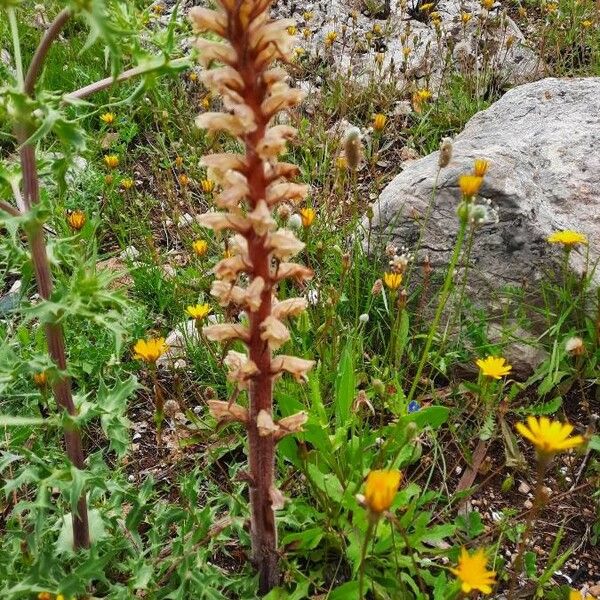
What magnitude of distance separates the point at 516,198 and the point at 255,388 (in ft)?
5.59

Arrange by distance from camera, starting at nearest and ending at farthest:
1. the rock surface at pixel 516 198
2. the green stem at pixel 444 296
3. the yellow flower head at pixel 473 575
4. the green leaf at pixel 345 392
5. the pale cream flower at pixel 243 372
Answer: the yellow flower head at pixel 473 575 < the pale cream flower at pixel 243 372 < the green stem at pixel 444 296 < the green leaf at pixel 345 392 < the rock surface at pixel 516 198

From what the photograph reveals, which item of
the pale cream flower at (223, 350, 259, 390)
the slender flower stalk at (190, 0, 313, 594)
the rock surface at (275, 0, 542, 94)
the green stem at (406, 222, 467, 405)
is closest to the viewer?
the slender flower stalk at (190, 0, 313, 594)

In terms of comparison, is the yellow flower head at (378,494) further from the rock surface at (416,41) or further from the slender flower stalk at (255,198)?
the rock surface at (416,41)

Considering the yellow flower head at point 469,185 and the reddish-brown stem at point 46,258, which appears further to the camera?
the yellow flower head at point 469,185

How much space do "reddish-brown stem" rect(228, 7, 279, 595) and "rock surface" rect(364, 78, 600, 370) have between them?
4.86 ft

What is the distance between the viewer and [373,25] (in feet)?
18.5

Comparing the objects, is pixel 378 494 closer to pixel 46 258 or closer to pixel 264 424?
pixel 264 424

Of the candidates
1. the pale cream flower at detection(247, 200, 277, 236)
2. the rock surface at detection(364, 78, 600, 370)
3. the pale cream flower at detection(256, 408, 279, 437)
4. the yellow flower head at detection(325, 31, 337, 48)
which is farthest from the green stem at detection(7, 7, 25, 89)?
the yellow flower head at detection(325, 31, 337, 48)

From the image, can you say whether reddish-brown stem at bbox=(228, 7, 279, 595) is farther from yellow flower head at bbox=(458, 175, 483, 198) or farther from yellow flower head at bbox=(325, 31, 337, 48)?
yellow flower head at bbox=(325, 31, 337, 48)

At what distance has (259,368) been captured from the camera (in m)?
1.68

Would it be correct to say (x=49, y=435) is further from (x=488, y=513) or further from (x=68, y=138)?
(x=488, y=513)

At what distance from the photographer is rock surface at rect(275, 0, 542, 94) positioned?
16.6 ft

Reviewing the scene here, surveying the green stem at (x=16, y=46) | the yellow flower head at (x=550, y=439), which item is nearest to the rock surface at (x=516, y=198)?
the yellow flower head at (x=550, y=439)

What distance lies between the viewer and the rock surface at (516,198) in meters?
2.91
